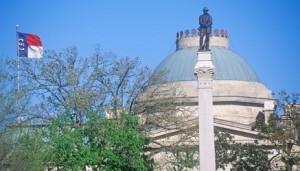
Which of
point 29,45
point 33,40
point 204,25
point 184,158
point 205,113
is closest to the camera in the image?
point 205,113

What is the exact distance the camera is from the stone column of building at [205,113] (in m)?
35.4

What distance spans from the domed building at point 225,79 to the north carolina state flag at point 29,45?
2735 centimetres

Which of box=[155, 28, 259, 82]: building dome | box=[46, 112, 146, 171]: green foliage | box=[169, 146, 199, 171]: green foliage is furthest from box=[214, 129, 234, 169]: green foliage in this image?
box=[155, 28, 259, 82]: building dome

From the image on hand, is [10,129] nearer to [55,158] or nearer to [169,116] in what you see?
[55,158]

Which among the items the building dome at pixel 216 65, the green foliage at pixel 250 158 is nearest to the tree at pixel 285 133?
the green foliage at pixel 250 158

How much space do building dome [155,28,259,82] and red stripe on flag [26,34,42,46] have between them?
35712 mm

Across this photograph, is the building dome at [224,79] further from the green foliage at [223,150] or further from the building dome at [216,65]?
the green foliage at [223,150]

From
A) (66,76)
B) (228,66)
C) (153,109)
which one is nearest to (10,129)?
(66,76)

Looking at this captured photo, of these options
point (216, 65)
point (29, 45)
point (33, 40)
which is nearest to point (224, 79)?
point (216, 65)

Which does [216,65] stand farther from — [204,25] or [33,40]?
[204,25]

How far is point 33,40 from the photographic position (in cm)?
5341

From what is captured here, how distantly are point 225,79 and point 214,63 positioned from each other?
224 cm

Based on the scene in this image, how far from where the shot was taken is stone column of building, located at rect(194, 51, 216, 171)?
3544cm

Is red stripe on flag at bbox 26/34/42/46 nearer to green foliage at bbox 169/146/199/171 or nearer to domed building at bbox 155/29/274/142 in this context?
green foliage at bbox 169/146/199/171
